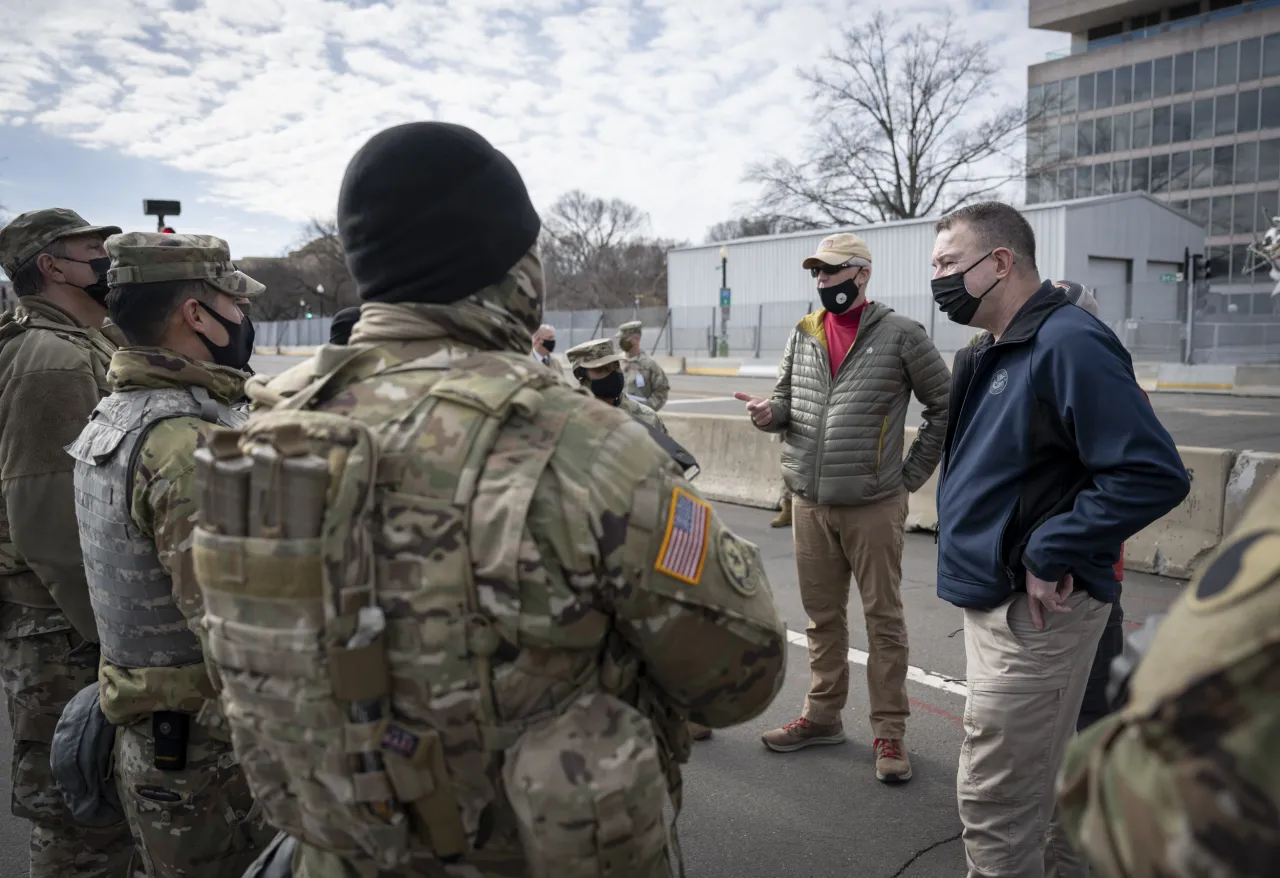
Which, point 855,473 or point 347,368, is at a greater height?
point 347,368

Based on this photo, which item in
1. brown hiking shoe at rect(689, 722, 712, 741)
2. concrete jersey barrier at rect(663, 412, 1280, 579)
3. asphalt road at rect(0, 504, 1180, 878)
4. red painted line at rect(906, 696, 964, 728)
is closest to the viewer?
asphalt road at rect(0, 504, 1180, 878)

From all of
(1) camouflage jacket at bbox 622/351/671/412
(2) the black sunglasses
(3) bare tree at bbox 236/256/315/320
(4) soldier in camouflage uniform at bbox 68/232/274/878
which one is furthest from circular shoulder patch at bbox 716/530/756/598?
(3) bare tree at bbox 236/256/315/320

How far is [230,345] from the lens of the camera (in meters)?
2.55

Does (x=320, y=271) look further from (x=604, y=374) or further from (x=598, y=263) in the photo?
(x=604, y=374)

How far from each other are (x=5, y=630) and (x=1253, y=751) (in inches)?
140

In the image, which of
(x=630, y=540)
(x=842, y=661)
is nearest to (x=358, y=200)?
(x=630, y=540)

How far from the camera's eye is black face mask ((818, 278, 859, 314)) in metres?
4.02

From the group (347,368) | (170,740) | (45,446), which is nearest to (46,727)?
(45,446)

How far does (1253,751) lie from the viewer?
80 centimetres

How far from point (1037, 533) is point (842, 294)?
1.82 metres

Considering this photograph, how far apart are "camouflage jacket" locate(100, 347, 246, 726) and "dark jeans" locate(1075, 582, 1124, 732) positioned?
9.03ft

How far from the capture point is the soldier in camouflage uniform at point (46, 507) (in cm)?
280

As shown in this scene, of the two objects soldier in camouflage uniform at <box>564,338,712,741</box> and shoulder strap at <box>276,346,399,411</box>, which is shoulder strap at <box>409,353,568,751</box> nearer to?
shoulder strap at <box>276,346,399,411</box>

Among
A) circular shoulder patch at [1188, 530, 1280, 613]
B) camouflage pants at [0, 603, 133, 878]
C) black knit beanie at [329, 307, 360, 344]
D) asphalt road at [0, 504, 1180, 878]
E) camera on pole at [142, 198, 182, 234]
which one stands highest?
camera on pole at [142, 198, 182, 234]
